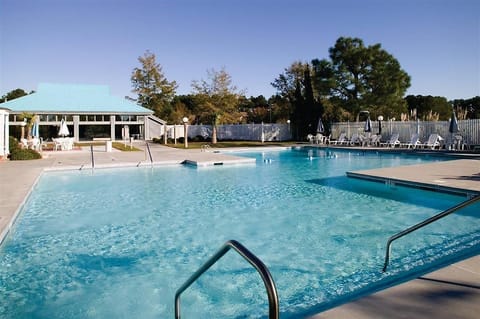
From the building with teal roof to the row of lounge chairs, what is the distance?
1840 cm

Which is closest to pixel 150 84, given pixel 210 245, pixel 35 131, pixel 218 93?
pixel 218 93

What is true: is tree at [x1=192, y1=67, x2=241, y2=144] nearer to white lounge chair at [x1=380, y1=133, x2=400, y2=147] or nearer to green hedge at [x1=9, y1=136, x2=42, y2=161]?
white lounge chair at [x1=380, y1=133, x2=400, y2=147]

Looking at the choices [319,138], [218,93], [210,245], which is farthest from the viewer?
[218,93]

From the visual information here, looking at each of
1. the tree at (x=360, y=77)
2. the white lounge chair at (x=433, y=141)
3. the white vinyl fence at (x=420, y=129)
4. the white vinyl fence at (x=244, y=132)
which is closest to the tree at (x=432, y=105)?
the tree at (x=360, y=77)

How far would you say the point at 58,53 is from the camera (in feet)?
84.1

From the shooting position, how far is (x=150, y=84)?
50.6 metres

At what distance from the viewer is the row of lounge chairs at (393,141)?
21.6 metres

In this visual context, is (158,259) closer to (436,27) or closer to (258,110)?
(436,27)

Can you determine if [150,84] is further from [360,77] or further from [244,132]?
[360,77]

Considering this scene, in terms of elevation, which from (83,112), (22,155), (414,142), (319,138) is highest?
(83,112)

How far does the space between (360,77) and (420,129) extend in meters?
10.3

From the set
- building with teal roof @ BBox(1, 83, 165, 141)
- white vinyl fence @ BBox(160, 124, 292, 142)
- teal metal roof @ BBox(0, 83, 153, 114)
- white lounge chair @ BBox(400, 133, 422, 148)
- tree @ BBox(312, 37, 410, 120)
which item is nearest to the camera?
white lounge chair @ BBox(400, 133, 422, 148)

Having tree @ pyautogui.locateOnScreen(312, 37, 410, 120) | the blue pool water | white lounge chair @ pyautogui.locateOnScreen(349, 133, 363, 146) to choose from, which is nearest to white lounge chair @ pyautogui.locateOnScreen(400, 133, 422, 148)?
white lounge chair @ pyautogui.locateOnScreen(349, 133, 363, 146)

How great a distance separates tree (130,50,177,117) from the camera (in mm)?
49931
